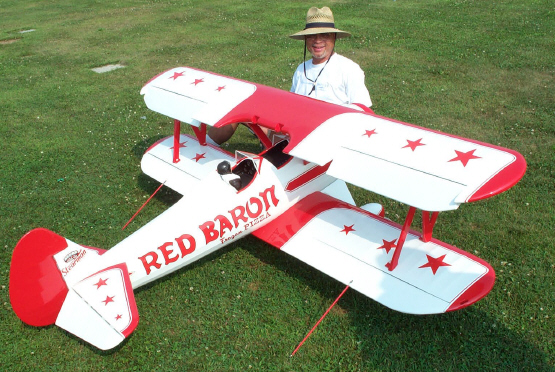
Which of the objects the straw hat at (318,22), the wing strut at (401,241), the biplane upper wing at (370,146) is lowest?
the wing strut at (401,241)

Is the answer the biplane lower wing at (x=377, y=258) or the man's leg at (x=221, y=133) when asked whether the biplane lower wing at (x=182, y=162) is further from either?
the biplane lower wing at (x=377, y=258)

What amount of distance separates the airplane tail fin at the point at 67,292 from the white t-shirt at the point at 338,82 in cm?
378

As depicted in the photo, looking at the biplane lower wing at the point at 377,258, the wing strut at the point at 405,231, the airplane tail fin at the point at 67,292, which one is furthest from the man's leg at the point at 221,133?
the wing strut at the point at 405,231

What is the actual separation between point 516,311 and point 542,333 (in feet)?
1.07

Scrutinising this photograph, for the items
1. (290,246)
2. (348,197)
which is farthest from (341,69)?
(290,246)

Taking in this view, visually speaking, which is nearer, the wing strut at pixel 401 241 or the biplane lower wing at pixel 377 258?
the biplane lower wing at pixel 377 258

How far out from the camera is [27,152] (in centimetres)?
825

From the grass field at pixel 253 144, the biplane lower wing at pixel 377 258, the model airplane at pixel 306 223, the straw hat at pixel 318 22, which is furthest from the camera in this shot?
the straw hat at pixel 318 22

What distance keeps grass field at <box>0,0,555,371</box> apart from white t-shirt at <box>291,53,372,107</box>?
155 centimetres

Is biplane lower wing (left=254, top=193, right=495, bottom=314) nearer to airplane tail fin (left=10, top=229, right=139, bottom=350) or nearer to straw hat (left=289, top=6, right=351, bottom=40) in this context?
airplane tail fin (left=10, top=229, right=139, bottom=350)

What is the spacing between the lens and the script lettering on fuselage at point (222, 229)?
14.7 feet

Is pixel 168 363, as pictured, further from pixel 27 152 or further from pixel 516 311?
pixel 27 152

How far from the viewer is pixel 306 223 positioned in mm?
5086

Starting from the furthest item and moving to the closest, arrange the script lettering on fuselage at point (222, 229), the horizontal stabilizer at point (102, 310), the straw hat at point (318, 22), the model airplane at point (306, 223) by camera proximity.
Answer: the straw hat at point (318, 22) < the script lettering on fuselage at point (222, 229) < the model airplane at point (306, 223) < the horizontal stabilizer at point (102, 310)
